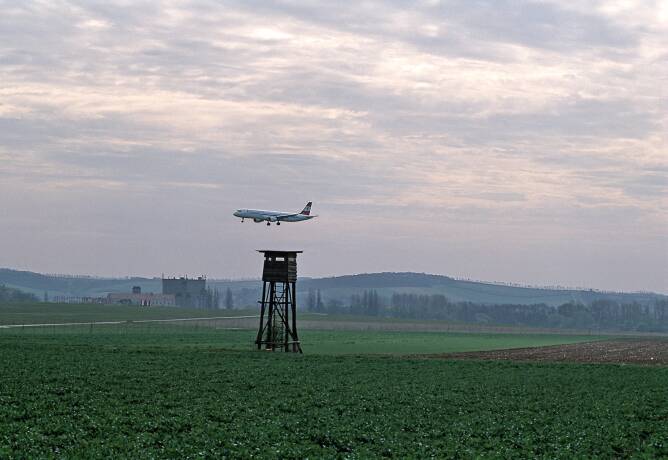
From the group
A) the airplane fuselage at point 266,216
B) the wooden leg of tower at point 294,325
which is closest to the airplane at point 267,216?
the airplane fuselage at point 266,216

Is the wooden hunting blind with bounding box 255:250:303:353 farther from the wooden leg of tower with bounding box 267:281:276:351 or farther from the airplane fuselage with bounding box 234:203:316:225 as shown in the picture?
the airplane fuselage with bounding box 234:203:316:225

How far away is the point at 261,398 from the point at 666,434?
18.3 metres

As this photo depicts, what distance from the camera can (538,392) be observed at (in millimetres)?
52469

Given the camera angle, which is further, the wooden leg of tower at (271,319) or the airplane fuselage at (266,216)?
the airplane fuselage at (266,216)

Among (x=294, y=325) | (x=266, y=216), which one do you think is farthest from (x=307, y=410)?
(x=266, y=216)

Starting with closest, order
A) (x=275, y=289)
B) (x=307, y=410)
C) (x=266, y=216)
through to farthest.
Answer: (x=307, y=410)
(x=275, y=289)
(x=266, y=216)

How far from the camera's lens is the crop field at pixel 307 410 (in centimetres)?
3350

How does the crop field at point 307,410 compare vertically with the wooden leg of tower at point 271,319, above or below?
below

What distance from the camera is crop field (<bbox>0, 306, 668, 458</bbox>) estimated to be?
33.5 meters

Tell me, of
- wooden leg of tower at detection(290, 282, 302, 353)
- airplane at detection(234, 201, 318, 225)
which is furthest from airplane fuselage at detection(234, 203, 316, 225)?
wooden leg of tower at detection(290, 282, 302, 353)

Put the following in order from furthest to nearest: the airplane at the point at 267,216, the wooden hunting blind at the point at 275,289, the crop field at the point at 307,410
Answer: the airplane at the point at 267,216, the wooden hunting blind at the point at 275,289, the crop field at the point at 307,410

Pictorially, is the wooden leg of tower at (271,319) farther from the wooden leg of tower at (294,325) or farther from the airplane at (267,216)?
the airplane at (267,216)

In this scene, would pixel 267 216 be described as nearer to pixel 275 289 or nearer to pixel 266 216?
pixel 266 216

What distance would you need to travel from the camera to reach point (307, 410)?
4212 centimetres
